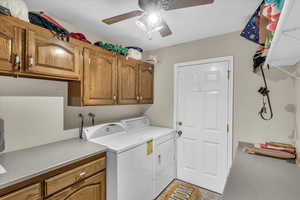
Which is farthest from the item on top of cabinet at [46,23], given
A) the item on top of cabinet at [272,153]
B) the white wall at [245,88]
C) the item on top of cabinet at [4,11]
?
the item on top of cabinet at [272,153]

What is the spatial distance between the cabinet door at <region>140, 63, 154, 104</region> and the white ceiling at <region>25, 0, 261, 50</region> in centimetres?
52

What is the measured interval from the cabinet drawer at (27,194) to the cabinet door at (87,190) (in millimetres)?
129

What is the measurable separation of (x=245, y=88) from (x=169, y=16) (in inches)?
55.3

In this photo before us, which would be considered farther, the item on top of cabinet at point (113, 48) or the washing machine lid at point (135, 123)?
the washing machine lid at point (135, 123)

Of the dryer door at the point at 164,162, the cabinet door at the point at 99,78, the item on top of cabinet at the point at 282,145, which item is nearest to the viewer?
the item on top of cabinet at the point at 282,145

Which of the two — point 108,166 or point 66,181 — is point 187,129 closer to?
point 108,166

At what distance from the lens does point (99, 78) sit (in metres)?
1.92

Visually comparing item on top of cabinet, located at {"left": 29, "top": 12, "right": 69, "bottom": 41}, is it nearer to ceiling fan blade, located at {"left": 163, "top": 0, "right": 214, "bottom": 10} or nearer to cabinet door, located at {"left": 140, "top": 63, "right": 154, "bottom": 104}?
ceiling fan blade, located at {"left": 163, "top": 0, "right": 214, "bottom": 10}

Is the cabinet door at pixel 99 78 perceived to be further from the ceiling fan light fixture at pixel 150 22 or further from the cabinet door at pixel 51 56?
the ceiling fan light fixture at pixel 150 22

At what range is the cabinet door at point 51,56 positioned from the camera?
133 centimetres

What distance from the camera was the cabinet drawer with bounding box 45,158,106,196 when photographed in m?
1.19

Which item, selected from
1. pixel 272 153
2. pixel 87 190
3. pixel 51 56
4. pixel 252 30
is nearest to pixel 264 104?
pixel 272 153

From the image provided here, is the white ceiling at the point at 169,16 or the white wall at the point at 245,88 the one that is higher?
the white ceiling at the point at 169,16

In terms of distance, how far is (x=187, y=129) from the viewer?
8.41 feet
